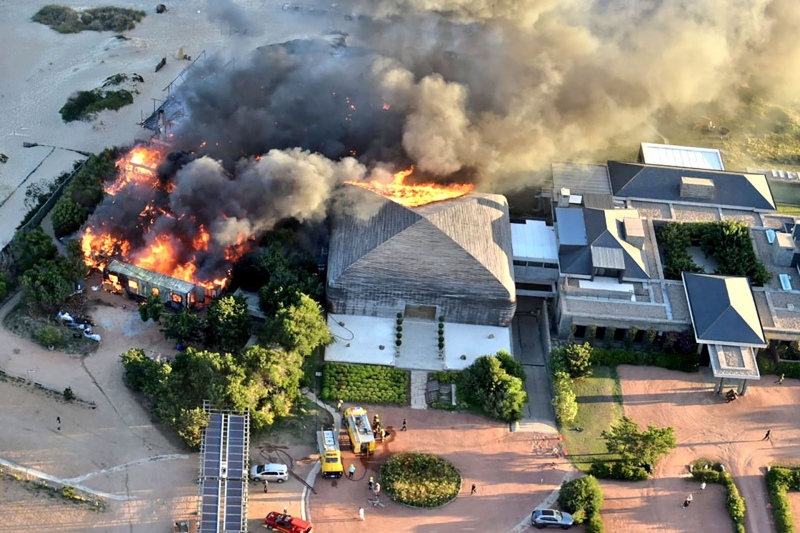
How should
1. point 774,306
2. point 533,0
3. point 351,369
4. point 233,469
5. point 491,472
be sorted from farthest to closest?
point 533,0 < point 774,306 < point 351,369 < point 491,472 < point 233,469

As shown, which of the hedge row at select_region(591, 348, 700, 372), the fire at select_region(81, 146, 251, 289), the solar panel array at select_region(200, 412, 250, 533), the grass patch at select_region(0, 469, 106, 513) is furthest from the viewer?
the fire at select_region(81, 146, 251, 289)

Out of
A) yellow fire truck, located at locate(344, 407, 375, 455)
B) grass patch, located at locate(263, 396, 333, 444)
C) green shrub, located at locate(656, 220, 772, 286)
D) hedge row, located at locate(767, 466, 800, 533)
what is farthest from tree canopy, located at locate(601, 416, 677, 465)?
grass patch, located at locate(263, 396, 333, 444)

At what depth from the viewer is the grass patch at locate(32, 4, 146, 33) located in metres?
111

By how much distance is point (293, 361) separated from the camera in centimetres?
6625

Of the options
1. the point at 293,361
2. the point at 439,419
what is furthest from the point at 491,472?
the point at 293,361

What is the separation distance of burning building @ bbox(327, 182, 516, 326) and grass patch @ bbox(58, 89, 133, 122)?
109ft

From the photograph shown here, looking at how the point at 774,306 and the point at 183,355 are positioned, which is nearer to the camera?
the point at 183,355

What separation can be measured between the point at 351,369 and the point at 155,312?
1433cm

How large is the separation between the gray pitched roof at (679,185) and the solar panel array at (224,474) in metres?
38.1

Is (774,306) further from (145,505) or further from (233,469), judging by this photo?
(145,505)

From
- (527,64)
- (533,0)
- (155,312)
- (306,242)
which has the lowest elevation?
(155,312)

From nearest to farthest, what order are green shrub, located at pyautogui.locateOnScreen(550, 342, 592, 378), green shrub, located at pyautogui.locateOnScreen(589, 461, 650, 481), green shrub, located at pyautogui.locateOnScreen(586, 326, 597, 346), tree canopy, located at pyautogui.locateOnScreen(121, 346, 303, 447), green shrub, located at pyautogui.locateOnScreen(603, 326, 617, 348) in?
1. tree canopy, located at pyautogui.locateOnScreen(121, 346, 303, 447)
2. green shrub, located at pyautogui.locateOnScreen(589, 461, 650, 481)
3. green shrub, located at pyautogui.locateOnScreen(550, 342, 592, 378)
4. green shrub, located at pyautogui.locateOnScreen(603, 326, 617, 348)
5. green shrub, located at pyautogui.locateOnScreen(586, 326, 597, 346)

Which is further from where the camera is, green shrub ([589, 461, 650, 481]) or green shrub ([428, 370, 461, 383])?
green shrub ([428, 370, 461, 383])

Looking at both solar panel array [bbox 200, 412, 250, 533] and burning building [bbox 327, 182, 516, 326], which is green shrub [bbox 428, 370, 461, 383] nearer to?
burning building [bbox 327, 182, 516, 326]
